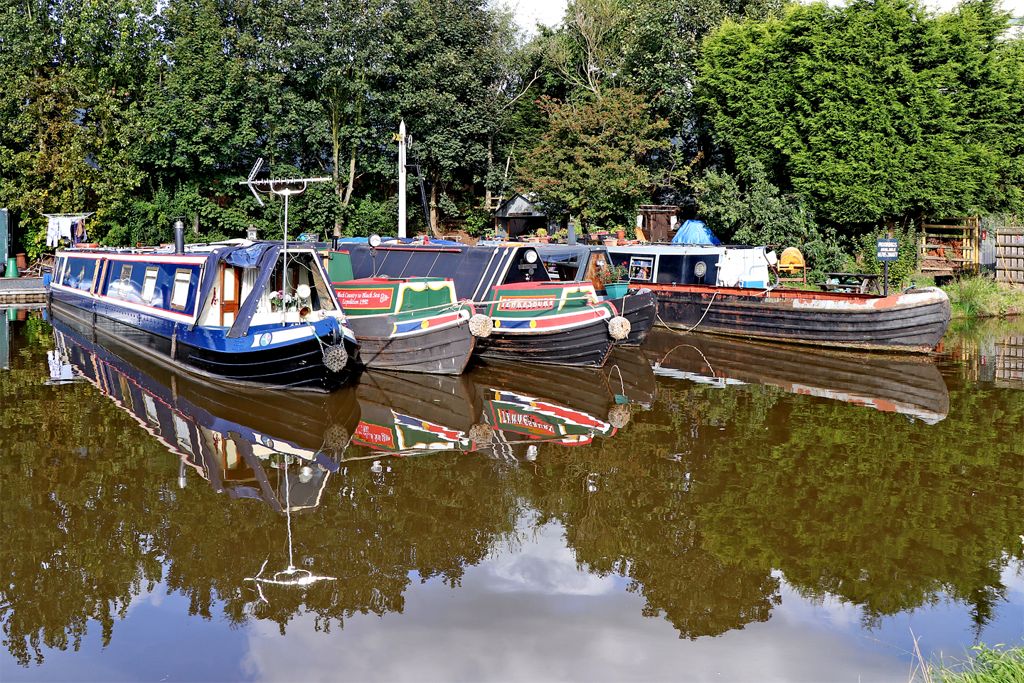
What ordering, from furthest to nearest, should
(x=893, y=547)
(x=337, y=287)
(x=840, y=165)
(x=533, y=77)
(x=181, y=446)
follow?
1. (x=533, y=77)
2. (x=840, y=165)
3. (x=337, y=287)
4. (x=181, y=446)
5. (x=893, y=547)

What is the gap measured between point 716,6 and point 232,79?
46.1 ft

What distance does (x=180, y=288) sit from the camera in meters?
14.9

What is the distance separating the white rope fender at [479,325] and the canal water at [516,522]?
808mm

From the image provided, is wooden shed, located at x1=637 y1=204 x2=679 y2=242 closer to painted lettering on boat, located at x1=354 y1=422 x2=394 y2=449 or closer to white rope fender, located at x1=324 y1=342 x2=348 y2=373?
white rope fender, located at x1=324 y1=342 x2=348 y2=373

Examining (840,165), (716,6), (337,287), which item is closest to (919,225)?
(840,165)

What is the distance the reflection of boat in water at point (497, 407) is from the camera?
36.0 ft

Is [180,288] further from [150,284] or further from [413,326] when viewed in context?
[413,326]

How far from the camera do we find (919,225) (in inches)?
959

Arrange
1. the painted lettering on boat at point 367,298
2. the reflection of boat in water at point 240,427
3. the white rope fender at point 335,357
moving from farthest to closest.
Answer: the painted lettering on boat at point 367,298 → the white rope fender at point 335,357 → the reflection of boat in water at point 240,427

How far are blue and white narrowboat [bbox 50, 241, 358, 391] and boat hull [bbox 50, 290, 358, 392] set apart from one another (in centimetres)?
1

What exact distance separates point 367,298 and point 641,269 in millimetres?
7303

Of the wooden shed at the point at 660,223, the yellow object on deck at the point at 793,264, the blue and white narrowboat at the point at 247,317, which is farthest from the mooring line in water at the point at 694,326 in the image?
the blue and white narrowboat at the point at 247,317

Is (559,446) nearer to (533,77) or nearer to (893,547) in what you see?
(893,547)

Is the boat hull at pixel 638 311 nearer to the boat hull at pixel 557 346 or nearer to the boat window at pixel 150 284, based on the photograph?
the boat hull at pixel 557 346
